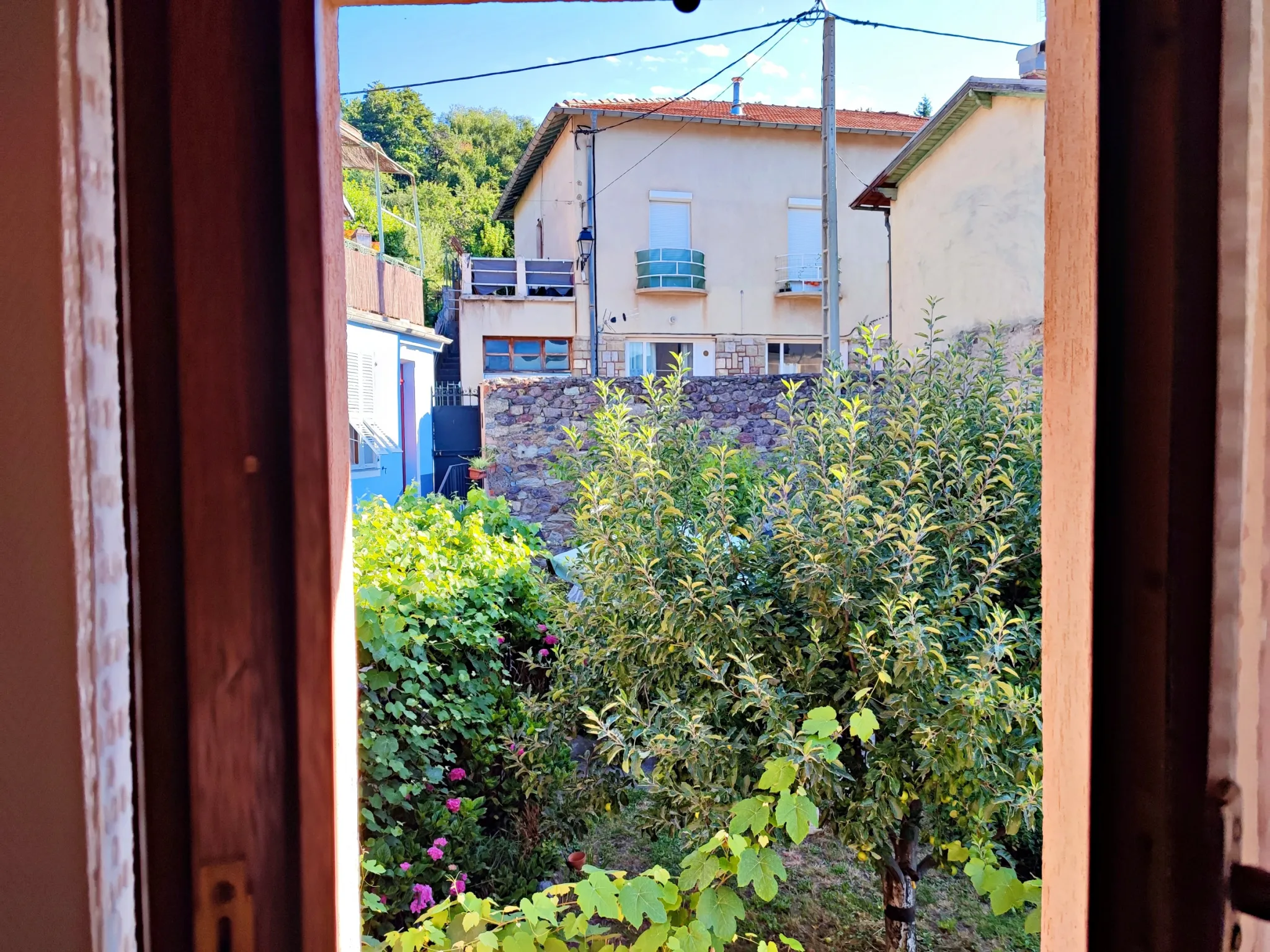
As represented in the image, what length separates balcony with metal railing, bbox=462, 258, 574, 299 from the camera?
14.8m

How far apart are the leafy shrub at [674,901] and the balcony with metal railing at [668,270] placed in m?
13.7

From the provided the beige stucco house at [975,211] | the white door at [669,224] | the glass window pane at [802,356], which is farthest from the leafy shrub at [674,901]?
the glass window pane at [802,356]

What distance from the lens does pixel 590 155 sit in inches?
579

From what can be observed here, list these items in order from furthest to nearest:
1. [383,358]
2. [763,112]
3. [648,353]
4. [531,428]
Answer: [763,112]
[648,353]
[383,358]
[531,428]

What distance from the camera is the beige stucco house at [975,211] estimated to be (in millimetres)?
7434

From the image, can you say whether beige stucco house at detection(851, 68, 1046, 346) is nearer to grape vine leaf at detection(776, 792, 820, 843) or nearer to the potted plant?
the potted plant

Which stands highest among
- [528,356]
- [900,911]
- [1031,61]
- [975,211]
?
[1031,61]

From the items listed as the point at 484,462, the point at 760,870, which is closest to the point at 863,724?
the point at 760,870

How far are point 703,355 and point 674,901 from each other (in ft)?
46.8

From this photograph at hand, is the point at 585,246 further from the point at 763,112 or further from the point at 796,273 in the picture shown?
the point at 763,112

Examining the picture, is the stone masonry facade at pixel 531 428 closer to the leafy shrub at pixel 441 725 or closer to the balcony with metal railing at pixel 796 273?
the leafy shrub at pixel 441 725

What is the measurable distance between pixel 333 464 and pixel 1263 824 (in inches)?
27.4

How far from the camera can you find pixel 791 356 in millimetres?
→ 15859

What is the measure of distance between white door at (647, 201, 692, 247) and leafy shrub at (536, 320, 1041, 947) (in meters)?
13.1
